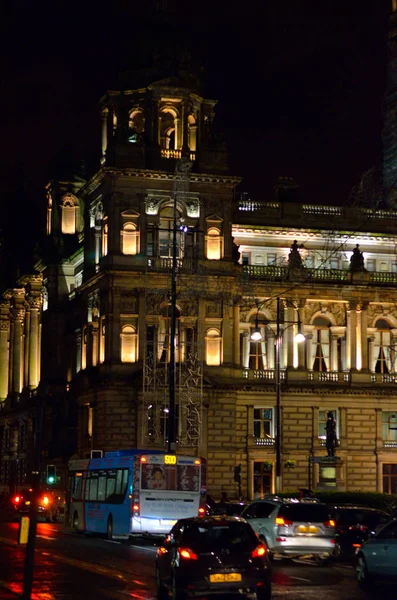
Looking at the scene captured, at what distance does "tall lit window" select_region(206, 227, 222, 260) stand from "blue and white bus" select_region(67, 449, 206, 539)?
31.1 metres

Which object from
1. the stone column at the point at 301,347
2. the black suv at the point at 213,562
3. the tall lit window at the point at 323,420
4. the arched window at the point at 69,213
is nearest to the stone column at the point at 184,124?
the stone column at the point at 301,347

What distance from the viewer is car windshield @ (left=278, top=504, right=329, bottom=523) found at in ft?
118

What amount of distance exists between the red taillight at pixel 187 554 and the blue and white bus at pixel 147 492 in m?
19.8

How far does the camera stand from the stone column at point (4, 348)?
4461 inches

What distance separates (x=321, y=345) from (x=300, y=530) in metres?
48.4

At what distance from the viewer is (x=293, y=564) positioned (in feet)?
122

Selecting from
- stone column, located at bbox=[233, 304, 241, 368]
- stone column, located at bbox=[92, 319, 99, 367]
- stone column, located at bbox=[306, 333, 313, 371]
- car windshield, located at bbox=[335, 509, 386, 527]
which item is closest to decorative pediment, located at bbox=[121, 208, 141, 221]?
stone column, located at bbox=[92, 319, 99, 367]

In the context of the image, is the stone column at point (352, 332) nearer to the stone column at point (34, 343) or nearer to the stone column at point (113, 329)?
the stone column at point (113, 329)

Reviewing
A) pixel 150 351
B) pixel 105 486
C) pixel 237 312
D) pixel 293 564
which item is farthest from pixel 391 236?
pixel 293 564

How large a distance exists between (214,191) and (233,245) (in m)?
4.35

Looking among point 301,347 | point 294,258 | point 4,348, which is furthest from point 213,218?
point 4,348

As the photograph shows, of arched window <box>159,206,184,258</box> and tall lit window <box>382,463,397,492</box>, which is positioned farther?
tall lit window <box>382,463,397,492</box>

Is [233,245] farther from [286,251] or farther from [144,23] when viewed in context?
[144,23]

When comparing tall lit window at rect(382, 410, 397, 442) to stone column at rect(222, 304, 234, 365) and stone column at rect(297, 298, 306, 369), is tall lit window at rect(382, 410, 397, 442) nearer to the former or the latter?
stone column at rect(297, 298, 306, 369)
